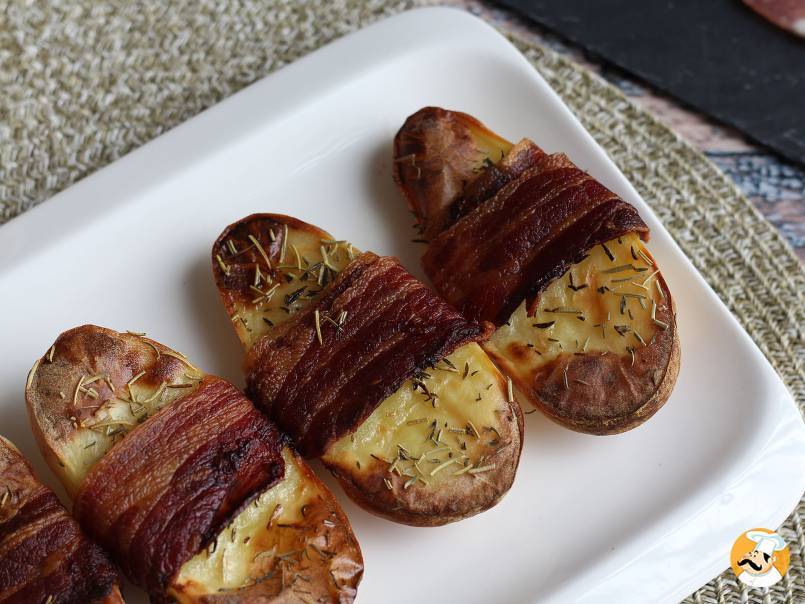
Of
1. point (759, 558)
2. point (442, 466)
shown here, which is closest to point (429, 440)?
point (442, 466)

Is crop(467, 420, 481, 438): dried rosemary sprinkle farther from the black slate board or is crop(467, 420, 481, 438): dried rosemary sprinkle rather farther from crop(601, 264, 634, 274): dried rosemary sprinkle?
the black slate board

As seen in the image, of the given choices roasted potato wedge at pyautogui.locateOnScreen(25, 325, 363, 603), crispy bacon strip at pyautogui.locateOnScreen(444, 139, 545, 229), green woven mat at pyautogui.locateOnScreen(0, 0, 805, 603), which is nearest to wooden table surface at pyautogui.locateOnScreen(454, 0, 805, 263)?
green woven mat at pyautogui.locateOnScreen(0, 0, 805, 603)

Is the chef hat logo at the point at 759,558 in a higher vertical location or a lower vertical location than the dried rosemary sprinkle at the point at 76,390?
lower

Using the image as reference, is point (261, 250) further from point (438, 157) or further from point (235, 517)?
point (235, 517)

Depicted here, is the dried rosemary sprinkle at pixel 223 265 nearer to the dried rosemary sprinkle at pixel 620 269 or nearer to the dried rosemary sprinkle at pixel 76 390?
the dried rosemary sprinkle at pixel 76 390

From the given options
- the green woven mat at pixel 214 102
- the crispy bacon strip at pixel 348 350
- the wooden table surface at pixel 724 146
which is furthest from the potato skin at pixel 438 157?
the wooden table surface at pixel 724 146

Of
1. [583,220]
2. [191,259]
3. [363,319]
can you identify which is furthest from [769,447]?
[191,259]
